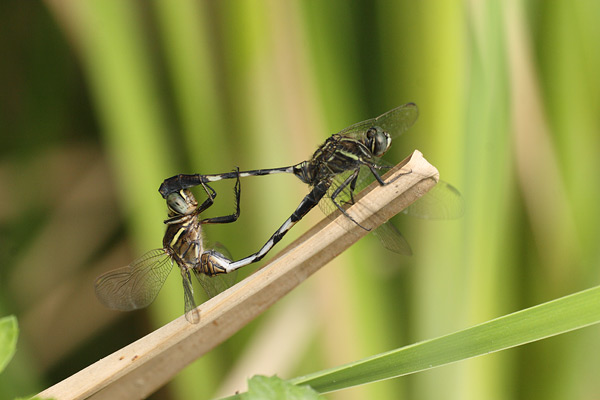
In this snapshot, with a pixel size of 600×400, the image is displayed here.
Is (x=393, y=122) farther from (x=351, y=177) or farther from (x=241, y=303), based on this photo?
(x=241, y=303)

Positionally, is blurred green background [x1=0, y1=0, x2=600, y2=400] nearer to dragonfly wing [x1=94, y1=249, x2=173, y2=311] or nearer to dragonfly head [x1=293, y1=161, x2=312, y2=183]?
dragonfly head [x1=293, y1=161, x2=312, y2=183]

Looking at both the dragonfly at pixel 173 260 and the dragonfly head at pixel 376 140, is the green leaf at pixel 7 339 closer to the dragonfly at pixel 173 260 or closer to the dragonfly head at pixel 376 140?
the dragonfly at pixel 173 260

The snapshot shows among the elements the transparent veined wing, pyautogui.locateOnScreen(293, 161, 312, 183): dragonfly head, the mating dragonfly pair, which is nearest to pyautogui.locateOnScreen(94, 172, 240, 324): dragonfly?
the mating dragonfly pair

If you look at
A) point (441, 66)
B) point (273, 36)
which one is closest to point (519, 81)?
point (441, 66)

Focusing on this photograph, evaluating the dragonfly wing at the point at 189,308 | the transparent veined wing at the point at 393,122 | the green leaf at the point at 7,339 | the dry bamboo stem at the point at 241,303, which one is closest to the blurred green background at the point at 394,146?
the transparent veined wing at the point at 393,122

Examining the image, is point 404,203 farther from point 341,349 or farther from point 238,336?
point 238,336

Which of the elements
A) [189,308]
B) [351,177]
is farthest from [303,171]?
[189,308]
